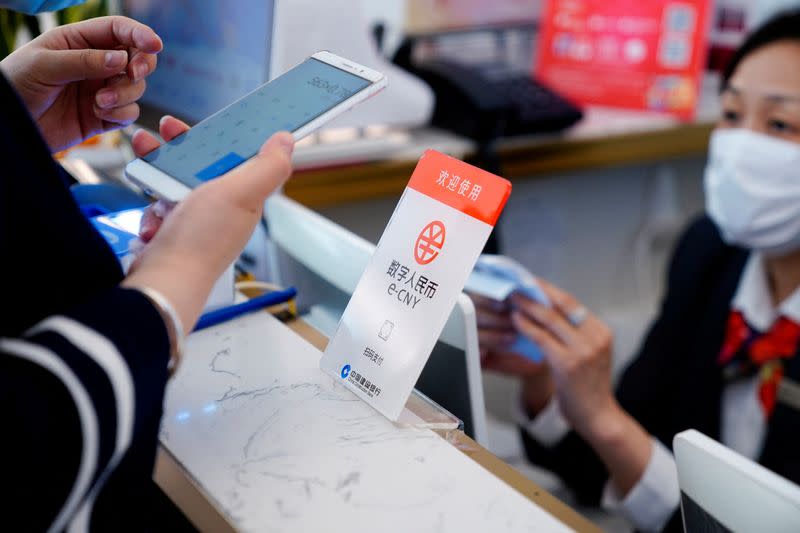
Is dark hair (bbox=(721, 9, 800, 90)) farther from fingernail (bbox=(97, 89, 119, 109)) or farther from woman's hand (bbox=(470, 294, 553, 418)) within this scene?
fingernail (bbox=(97, 89, 119, 109))

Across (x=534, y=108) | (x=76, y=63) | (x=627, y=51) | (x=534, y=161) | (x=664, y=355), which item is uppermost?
(x=76, y=63)

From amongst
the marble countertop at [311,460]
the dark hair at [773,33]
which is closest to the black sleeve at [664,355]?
Result: the dark hair at [773,33]

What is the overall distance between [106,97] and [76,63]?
0.11 ft

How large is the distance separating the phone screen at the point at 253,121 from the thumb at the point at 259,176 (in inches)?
1.8

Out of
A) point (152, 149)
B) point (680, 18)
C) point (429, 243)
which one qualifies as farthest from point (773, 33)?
point (152, 149)

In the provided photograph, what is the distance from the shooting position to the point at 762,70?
1.14 metres

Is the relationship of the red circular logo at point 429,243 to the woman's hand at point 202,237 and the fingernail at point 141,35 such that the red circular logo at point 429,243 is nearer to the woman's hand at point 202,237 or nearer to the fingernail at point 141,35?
the woman's hand at point 202,237

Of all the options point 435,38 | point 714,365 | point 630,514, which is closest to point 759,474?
point 630,514

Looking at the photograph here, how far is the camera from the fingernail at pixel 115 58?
63 cm

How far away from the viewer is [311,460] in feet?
1.65

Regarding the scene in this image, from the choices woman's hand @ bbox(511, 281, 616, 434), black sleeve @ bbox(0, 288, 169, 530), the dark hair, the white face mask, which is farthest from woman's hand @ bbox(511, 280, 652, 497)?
black sleeve @ bbox(0, 288, 169, 530)

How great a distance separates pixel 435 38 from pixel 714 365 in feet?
3.53

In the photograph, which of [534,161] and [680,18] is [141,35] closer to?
[534,161]

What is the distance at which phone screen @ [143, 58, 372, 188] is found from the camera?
1.75 feet
